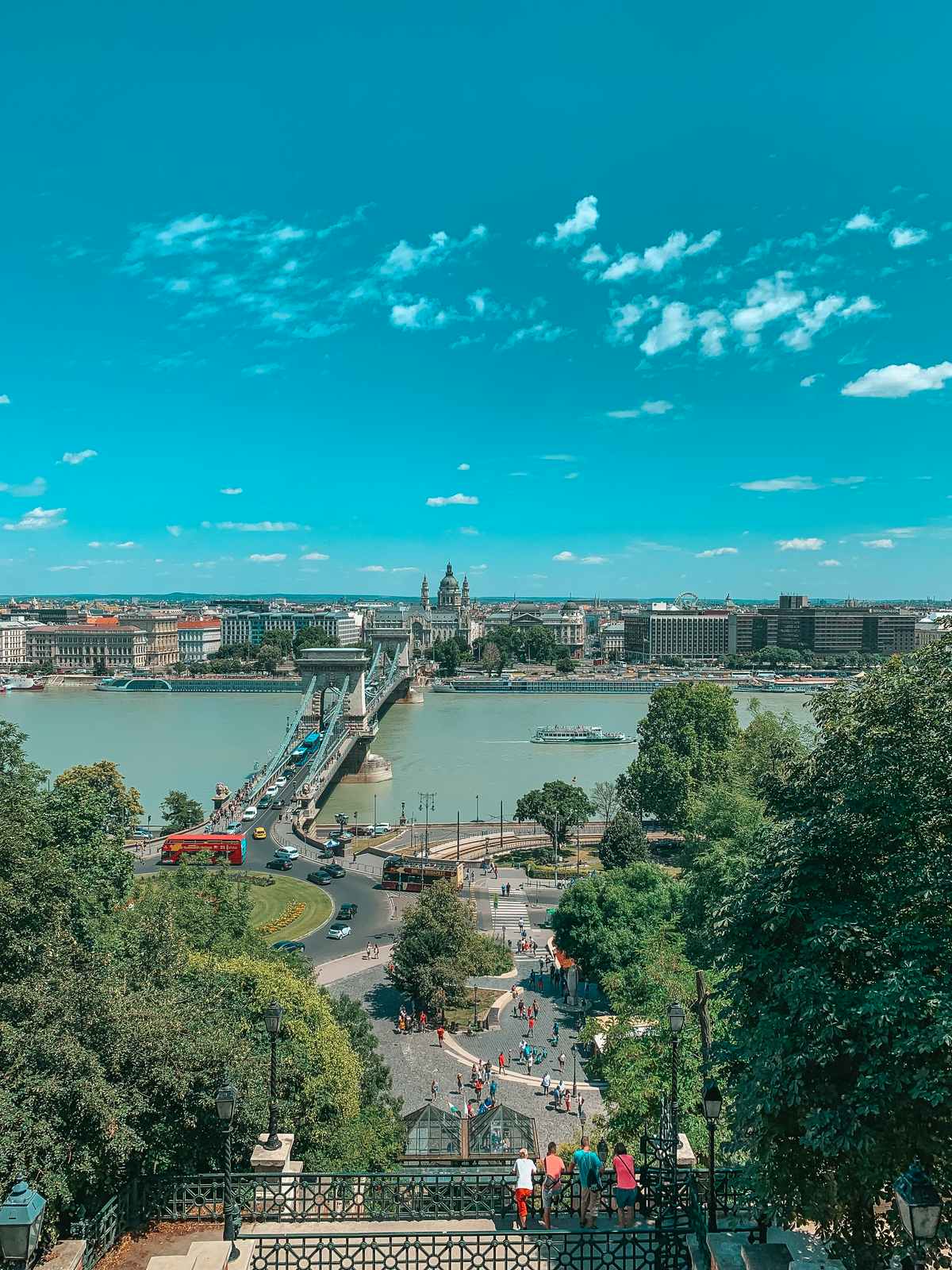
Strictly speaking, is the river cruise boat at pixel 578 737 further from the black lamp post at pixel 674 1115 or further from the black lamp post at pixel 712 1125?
the black lamp post at pixel 712 1125

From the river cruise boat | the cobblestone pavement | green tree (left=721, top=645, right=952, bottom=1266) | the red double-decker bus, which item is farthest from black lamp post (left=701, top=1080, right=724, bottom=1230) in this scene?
the river cruise boat

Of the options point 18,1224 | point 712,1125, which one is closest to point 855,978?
point 712,1125

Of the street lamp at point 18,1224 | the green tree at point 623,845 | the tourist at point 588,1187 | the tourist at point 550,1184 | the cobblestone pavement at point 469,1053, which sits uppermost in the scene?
the street lamp at point 18,1224

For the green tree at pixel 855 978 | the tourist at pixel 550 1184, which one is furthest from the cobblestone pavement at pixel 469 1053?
the green tree at pixel 855 978

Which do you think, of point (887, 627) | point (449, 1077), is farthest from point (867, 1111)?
point (887, 627)

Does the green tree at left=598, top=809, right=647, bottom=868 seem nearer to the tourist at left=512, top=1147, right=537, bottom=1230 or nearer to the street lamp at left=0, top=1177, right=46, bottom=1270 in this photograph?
the tourist at left=512, top=1147, right=537, bottom=1230

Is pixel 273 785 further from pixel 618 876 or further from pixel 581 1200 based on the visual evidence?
pixel 581 1200
